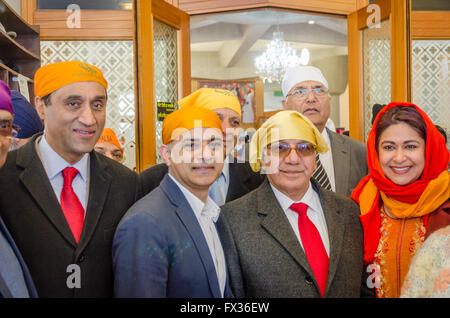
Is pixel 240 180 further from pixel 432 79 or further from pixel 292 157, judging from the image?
pixel 432 79

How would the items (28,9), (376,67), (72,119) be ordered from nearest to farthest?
(72,119) < (376,67) < (28,9)

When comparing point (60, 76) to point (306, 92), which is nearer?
point (60, 76)

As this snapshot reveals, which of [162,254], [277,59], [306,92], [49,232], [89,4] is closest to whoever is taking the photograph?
[162,254]

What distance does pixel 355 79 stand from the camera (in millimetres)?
4457

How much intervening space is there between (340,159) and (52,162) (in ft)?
5.76

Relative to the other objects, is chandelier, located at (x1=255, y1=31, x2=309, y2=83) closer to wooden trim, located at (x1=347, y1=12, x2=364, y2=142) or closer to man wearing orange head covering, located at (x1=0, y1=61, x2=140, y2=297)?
wooden trim, located at (x1=347, y1=12, x2=364, y2=142)

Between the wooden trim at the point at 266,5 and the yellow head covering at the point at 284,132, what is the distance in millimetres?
3043

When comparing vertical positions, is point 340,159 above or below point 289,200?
above

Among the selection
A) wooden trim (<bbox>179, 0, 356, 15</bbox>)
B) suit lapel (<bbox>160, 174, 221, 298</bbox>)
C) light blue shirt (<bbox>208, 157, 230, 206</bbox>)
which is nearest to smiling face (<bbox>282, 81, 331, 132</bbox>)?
light blue shirt (<bbox>208, 157, 230, 206</bbox>)

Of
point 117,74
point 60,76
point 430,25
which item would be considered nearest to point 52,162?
point 60,76

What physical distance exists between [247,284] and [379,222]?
69 centimetres

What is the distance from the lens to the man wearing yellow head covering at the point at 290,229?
63.9 inches

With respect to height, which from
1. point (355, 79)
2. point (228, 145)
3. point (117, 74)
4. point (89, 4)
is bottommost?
point (228, 145)

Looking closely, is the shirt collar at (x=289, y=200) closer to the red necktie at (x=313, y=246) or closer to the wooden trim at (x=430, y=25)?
the red necktie at (x=313, y=246)
